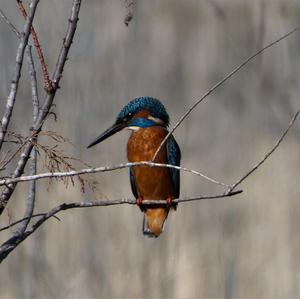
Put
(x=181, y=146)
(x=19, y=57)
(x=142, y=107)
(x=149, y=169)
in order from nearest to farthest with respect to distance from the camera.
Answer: (x=19, y=57) < (x=142, y=107) < (x=149, y=169) < (x=181, y=146)

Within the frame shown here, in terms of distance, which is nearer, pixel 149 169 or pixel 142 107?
pixel 142 107

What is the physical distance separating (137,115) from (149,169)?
0.20 m

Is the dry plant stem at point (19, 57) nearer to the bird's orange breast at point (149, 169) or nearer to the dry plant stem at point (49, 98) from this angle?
the dry plant stem at point (49, 98)

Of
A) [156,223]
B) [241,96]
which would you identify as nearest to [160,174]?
[156,223]

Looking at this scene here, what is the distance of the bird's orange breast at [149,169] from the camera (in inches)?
107

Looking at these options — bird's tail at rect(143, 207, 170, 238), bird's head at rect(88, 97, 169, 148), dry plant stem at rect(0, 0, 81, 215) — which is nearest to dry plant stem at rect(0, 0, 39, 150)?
dry plant stem at rect(0, 0, 81, 215)

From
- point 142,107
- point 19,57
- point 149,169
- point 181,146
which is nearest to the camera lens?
point 19,57

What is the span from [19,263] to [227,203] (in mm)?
844

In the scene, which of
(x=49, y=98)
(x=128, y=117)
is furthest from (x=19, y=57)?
(x=128, y=117)

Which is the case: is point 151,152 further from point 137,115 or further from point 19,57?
point 19,57

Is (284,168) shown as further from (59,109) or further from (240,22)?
(59,109)

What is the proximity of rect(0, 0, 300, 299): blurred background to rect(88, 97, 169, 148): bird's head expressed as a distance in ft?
2.49

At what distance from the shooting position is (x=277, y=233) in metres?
3.83

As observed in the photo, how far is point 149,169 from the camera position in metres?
2.77
